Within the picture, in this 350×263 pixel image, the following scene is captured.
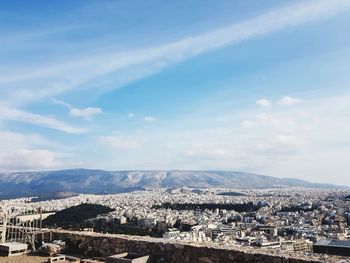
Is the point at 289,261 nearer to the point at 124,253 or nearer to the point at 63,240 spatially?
the point at 124,253

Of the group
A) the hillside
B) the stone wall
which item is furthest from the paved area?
the hillside

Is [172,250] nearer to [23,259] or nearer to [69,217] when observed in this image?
[23,259]

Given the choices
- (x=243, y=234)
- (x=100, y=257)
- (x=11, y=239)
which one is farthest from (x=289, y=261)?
(x=243, y=234)

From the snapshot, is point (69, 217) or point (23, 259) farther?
point (69, 217)

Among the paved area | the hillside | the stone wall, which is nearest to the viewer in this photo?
the stone wall

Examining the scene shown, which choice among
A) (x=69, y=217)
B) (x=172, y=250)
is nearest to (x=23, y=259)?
(x=172, y=250)

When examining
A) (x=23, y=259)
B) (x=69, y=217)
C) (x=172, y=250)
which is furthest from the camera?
(x=69, y=217)

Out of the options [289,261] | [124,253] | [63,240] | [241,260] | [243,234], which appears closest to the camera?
[289,261]

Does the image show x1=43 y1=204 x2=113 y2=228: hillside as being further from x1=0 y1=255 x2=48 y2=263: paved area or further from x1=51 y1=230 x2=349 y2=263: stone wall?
x1=0 y1=255 x2=48 y2=263: paved area
